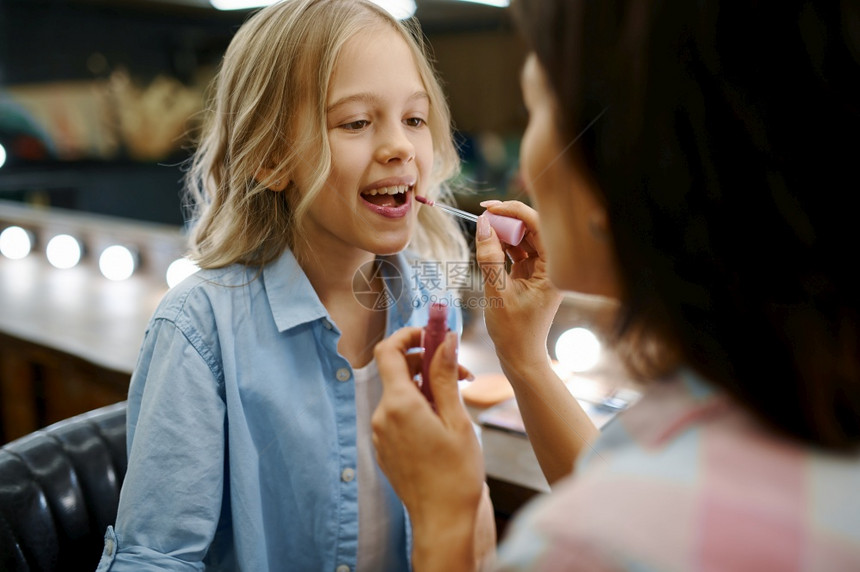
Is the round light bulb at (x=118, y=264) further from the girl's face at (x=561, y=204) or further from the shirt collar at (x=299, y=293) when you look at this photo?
the girl's face at (x=561, y=204)

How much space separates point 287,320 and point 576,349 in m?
0.38

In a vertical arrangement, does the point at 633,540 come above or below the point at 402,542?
above

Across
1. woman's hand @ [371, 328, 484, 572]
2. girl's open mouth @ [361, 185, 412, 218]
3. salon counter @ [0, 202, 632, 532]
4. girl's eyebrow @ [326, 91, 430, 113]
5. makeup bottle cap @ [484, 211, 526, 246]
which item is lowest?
salon counter @ [0, 202, 632, 532]

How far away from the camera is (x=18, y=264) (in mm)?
2637

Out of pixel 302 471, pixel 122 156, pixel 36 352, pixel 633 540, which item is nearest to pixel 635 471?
pixel 633 540

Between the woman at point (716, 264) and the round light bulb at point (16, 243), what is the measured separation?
2.90 meters

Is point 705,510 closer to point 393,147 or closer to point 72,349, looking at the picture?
point 393,147

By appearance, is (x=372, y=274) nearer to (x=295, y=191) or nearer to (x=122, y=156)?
(x=295, y=191)

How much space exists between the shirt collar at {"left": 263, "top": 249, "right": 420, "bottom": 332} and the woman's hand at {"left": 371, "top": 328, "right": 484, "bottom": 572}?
280 mm

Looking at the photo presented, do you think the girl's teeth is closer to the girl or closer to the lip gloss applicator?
the girl

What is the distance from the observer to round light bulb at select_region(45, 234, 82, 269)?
2.59m

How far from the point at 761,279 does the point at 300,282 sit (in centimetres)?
60

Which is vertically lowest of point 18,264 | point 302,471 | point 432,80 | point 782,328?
point 18,264

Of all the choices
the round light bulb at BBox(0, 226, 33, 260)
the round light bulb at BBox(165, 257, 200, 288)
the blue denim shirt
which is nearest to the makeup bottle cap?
the blue denim shirt
